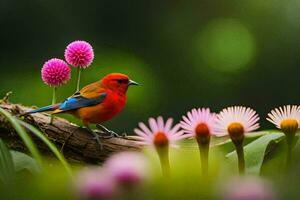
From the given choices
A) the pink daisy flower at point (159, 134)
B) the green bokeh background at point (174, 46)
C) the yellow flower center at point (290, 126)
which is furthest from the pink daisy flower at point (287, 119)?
the green bokeh background at point (174, 46)

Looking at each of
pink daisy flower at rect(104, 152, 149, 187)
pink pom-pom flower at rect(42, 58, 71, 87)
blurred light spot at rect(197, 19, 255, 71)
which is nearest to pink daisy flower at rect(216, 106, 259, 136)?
pink daisy flower at rect(104, 152, 149, 187)

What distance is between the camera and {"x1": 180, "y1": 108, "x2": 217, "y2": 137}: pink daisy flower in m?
0.41

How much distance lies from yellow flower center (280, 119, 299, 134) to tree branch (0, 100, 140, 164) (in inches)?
13.1

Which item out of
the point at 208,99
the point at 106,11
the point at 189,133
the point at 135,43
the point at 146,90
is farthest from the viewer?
the point at 106,11

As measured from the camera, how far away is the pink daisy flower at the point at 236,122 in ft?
1.39

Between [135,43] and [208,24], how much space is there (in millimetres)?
437

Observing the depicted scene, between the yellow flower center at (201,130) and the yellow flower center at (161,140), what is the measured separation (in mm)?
46

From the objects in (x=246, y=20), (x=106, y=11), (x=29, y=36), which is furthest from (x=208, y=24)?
(x=29, y=36)

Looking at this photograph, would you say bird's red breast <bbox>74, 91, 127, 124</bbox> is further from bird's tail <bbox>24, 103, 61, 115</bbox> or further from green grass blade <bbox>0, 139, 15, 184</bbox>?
green grass blade <bbox>0, 139, 15, 184</bbox>

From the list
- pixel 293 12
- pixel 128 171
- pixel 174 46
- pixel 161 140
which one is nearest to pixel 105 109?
pixel 161 140

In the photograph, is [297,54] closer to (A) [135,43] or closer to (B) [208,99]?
(B) [208,99]

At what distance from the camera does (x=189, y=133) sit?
416mm

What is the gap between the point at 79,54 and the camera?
0.83 metres

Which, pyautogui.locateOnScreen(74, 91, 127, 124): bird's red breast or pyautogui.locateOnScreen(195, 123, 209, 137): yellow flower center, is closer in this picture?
pyautogui.locateOnScreen(195, 123, 209, 137): yellow flower center
